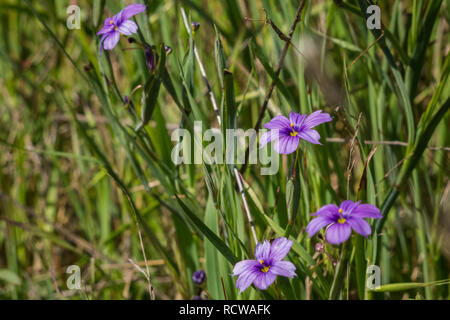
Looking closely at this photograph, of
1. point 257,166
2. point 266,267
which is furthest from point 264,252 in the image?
point 257,166

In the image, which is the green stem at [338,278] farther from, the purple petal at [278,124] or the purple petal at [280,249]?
the purple petal at [278,124]

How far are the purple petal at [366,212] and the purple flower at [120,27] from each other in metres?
0.45

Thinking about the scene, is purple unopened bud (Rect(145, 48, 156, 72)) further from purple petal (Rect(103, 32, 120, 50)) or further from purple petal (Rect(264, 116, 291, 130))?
purple petal (Rect(264, 116, 291, 130))

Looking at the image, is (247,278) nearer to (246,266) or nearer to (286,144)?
(246,266)

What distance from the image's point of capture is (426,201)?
1107 millimetres

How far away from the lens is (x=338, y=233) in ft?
1.71

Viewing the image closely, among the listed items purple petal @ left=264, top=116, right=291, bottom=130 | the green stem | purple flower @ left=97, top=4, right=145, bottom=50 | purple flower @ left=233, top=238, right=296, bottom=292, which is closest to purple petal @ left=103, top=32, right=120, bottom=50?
purple flower @ left=97, top=4, right=145, bottom=50

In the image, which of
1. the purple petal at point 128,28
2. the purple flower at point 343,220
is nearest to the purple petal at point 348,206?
the purple flower at point 343,220

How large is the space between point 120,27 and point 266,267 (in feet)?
1.51
